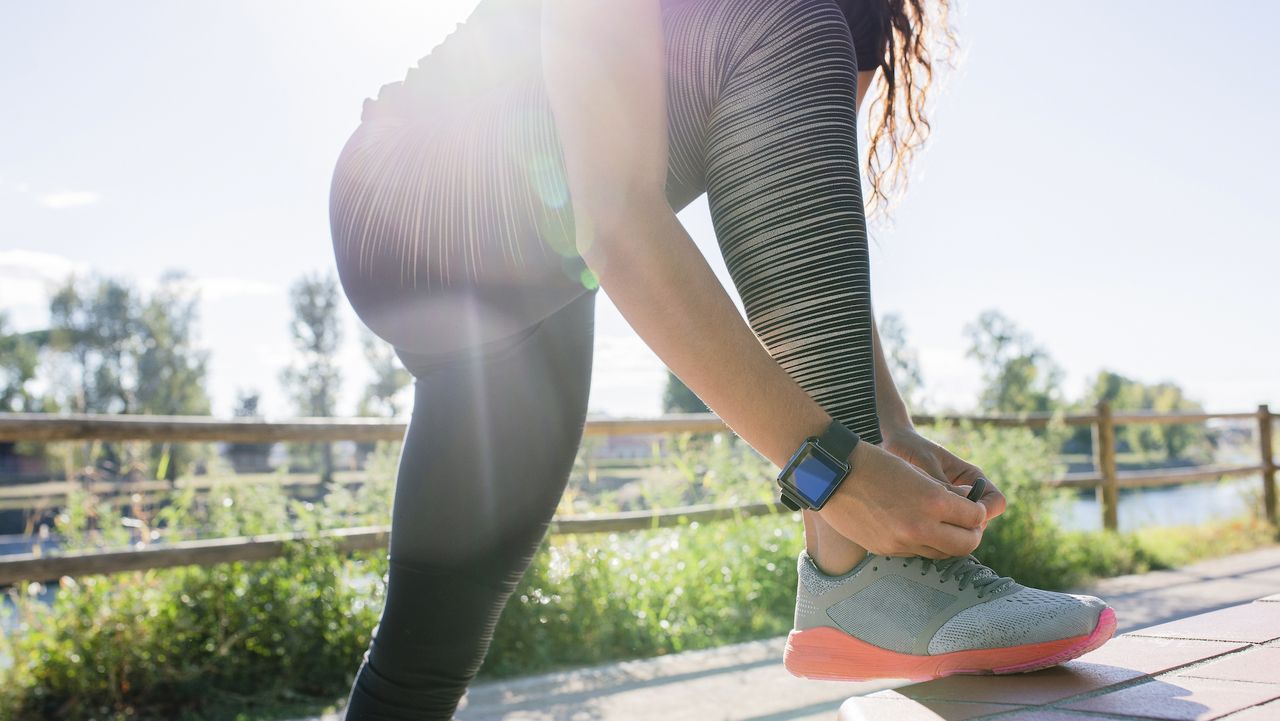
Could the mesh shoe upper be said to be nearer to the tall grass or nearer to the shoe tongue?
the shoe tongue

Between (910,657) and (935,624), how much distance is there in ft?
0.14

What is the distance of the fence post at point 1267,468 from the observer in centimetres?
864

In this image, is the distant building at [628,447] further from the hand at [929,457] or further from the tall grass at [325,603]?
the hand at [929,457]

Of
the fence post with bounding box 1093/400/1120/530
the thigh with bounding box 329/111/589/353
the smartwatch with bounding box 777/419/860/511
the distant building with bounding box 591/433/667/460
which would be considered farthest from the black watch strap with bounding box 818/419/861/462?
the fence post with bounding box 1093/400/1120/530

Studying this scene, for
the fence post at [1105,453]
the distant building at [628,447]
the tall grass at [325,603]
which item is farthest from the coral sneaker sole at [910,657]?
the fence post at [1105,453]

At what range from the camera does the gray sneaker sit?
803 millimetres

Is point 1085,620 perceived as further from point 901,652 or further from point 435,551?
point 435,551

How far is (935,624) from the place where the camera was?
81cm

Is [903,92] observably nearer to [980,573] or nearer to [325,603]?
[980,573]

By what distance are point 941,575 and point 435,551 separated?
0.57 metres

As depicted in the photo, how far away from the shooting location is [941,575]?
836 millimetres

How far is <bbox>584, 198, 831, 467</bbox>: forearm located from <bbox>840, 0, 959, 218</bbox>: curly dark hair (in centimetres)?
56

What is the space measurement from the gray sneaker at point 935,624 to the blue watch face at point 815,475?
159 millimetres

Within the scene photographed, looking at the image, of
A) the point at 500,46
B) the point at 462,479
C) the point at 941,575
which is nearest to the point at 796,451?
the point at 941,575
